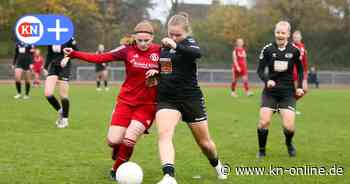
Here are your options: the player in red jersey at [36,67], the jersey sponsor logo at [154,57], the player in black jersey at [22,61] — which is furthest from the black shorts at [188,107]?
the player in red jersey at [36,67]

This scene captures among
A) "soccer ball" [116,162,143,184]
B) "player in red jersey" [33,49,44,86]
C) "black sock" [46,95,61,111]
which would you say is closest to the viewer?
"soccer ball" [116,162,143,184]

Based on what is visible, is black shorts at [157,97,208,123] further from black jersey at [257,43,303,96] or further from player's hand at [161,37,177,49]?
black jersey at [257,43,303,96]

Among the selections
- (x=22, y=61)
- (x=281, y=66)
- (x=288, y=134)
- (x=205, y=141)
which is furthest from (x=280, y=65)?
(x=22, y=61)

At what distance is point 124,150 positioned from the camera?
293 inches

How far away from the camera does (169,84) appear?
709 centimetres

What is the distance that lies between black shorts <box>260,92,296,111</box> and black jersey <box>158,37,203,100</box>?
2736mm

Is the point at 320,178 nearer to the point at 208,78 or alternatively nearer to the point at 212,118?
the point at 212,118

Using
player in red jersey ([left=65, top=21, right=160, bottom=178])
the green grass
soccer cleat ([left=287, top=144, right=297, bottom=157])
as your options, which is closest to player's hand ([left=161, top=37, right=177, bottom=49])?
player in red jersey ([left=65, top=21, right=160, bottom=178])

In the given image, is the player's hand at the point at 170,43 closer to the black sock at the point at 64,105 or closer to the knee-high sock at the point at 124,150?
the knee-high sock at the point at 124,150

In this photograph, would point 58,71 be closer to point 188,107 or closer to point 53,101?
point 53,101

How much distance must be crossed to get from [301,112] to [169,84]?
40.9ft

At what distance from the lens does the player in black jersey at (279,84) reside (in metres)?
9.56

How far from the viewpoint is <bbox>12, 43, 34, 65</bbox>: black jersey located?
20734 mm

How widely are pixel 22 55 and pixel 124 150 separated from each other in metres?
14.5
